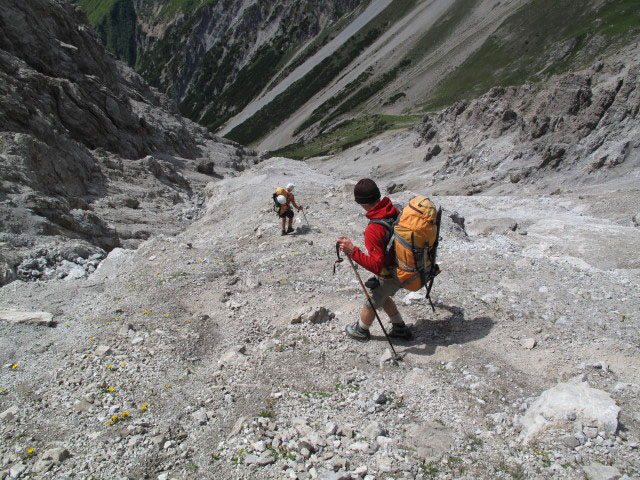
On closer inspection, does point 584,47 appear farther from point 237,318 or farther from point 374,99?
point 237,318

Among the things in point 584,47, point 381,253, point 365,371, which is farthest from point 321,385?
point 584,47

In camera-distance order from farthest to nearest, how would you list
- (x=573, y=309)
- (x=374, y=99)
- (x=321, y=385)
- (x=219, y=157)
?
(x=374, y=99), (x=219, y=157), (x=573, y=309), (x=321, y=385)

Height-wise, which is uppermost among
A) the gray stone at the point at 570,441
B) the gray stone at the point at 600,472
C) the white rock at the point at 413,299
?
the white rock at the point at 413,299

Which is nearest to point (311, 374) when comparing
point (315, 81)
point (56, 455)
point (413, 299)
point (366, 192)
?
point (366, 192)

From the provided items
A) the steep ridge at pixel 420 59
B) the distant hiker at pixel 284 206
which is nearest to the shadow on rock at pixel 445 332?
the distant hiker at pixel 284 206

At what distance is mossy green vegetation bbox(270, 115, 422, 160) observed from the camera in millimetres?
93562

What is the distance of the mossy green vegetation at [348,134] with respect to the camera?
93.6 meters

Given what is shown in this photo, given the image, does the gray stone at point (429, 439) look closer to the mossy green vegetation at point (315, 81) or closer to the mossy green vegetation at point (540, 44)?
the mossy green vegetation at point (540, 44)

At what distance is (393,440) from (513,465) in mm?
1322

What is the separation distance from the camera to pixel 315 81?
17100 cm

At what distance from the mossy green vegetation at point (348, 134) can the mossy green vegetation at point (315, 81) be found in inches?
1804

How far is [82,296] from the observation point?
1066cm

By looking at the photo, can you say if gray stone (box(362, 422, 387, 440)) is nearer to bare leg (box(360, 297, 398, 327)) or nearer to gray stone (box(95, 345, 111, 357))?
bare leg (box(360, 297, 398, 327))

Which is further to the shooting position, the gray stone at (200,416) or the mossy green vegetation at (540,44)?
the mossy green vegetation at (540,44)
